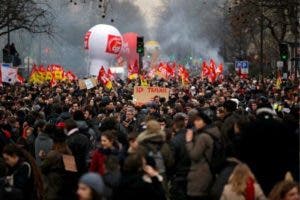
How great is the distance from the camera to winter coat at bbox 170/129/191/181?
13859mm

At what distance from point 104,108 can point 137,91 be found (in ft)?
17.1

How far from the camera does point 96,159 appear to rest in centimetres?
1266

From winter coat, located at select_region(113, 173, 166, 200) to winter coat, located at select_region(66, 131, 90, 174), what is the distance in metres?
4.32

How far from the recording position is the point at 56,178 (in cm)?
1320

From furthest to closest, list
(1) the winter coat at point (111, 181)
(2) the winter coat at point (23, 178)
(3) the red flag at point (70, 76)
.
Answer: (3) the red flag at point (70, 76) < (2) the winter coat at point (23, 178) < (1) the winter coat at point (111, 181)

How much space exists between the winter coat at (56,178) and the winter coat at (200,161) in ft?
5.35

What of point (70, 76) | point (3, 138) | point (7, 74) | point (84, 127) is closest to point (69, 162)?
point (84, 127)

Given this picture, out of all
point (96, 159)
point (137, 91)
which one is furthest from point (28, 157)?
point (137, 91)

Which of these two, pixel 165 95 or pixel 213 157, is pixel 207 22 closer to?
pixel 165 95

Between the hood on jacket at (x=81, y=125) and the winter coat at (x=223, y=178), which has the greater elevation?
the hood on jacket at (x=81, y=125)

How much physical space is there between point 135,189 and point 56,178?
326cm

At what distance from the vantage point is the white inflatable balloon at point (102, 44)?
7738 centimetres

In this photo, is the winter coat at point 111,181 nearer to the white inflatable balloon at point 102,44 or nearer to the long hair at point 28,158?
the long hair at point 28,158

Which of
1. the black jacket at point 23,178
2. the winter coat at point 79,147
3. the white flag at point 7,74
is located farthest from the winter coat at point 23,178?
the white flag at point 7,74
